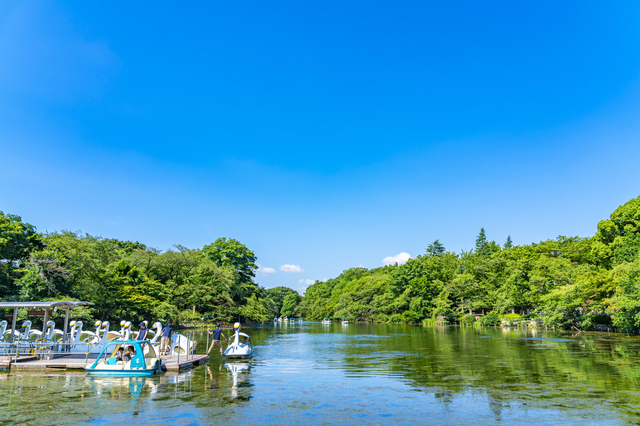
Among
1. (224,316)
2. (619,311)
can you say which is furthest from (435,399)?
(224,316)

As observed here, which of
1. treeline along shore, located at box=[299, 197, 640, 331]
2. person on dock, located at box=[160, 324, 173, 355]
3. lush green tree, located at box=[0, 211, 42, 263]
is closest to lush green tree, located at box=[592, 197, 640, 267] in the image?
treeline along shore, located at box=[299, 197, 640, 331]

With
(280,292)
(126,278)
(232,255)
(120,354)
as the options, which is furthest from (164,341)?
(280,292)

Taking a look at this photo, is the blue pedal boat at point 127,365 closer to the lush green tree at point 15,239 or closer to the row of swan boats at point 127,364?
the row of swan boats at point 127,364

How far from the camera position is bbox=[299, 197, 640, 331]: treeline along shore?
133ft

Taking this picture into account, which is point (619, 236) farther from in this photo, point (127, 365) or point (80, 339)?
point (80, 339)

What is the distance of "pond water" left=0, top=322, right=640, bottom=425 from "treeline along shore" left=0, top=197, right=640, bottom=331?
17.9 meters

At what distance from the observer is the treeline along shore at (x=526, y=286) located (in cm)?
4053

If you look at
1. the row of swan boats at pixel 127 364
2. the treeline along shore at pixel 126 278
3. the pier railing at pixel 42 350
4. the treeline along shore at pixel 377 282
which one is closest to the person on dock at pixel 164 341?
the pier railing at pixel 42 350

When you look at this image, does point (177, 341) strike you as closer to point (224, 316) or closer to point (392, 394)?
point (392, 394)

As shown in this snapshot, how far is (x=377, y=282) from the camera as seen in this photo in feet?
317

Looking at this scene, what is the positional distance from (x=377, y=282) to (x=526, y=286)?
40983mm

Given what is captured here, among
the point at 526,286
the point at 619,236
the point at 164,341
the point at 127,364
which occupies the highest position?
the point at 619,236

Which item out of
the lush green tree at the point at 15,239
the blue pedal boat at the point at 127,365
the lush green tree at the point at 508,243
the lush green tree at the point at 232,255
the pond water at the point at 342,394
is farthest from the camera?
the lush green tree at the point at 508,243

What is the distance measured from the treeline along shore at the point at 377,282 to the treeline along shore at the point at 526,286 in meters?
0.17
